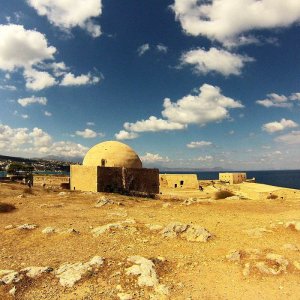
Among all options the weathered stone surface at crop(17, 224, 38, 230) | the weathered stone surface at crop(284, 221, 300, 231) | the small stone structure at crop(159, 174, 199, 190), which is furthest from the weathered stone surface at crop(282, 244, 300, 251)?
the small stone structure at crop(159, 174, 199, 190)

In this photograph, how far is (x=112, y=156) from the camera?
1131 inches

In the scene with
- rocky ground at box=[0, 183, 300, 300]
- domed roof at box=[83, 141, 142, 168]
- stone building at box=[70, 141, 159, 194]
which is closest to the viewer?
rocky ground at box=[0, 183, 300, 300]

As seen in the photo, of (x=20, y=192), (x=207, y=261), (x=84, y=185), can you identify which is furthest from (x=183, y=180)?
(x=207, y=261)

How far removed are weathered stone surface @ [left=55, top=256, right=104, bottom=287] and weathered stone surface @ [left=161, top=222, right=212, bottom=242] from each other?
3455 millimetres

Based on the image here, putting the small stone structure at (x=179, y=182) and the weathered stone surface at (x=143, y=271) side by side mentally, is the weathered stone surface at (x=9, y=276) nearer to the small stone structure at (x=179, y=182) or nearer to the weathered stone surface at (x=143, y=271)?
the weathered stone surface at (x=143, y=271)

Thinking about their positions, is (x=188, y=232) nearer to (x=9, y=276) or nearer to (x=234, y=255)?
(x=234, y=255)

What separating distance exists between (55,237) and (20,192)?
1265 cm

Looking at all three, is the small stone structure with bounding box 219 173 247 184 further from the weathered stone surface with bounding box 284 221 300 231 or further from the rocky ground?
the weathered stone surface with bounding box 284 221 300 231

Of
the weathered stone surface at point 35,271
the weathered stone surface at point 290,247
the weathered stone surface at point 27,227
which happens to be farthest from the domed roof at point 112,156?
the weathered stone surface at point 35,271

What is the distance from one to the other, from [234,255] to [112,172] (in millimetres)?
19002

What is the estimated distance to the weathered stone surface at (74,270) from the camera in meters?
7.72

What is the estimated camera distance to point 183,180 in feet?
157

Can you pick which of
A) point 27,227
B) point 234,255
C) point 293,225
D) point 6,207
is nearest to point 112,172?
point 6,207

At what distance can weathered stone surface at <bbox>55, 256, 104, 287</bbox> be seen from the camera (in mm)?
7721
